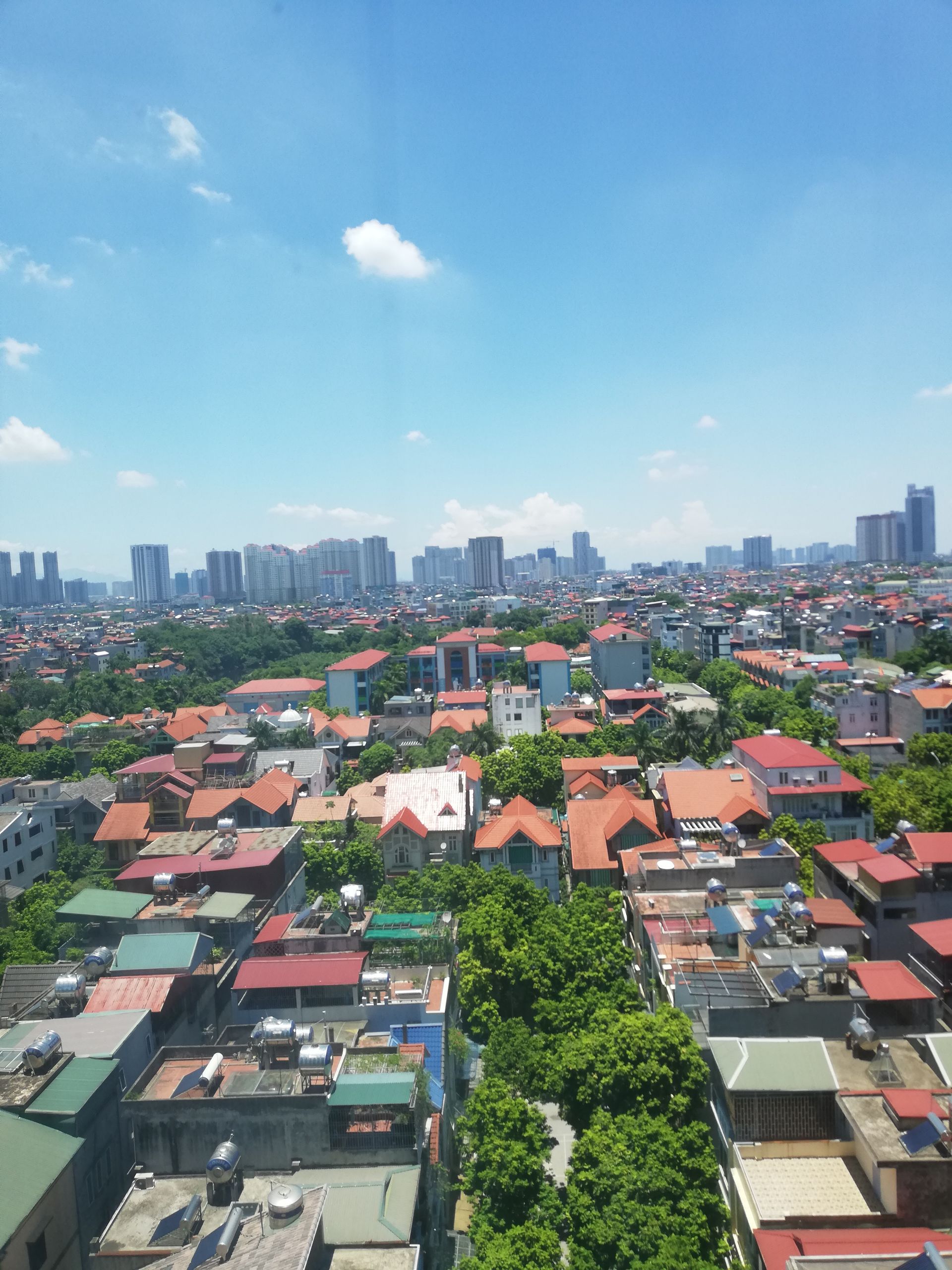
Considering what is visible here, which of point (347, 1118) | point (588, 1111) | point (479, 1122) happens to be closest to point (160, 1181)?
point (347, 1118)

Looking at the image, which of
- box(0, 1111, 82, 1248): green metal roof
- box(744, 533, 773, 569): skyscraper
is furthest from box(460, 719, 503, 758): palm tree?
box(744, 533, 773, 569): skyscraper

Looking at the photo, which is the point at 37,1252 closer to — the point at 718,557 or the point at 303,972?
the point at 303,972

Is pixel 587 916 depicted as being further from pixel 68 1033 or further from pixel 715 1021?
pixel 68 1033

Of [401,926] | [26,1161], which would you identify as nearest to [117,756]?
[401,926]

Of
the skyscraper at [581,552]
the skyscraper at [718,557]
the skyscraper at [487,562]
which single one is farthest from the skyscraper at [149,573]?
the skyscraper at [718,557]

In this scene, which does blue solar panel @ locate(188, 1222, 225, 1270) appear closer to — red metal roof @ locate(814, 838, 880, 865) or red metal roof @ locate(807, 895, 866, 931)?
red metal roof @ locate(807, 895, 866, 931)

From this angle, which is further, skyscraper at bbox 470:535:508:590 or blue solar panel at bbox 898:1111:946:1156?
skyscraper at bbox 470:535:508:590
